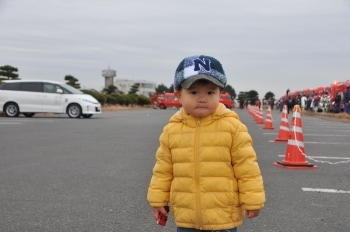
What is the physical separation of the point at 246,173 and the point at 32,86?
19.0 meters

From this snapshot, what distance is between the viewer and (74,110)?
20.3m

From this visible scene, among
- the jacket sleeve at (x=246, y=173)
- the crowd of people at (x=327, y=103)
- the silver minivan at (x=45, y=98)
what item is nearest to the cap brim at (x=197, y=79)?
the jacket sleeve at (x=246, y=173)

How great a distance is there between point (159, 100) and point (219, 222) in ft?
171

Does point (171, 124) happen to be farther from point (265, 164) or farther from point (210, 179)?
point (265, 164)

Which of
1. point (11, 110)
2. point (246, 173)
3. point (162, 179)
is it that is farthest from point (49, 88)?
point (246, 173)

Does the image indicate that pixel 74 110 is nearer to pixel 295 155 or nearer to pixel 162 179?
pixel 295 155

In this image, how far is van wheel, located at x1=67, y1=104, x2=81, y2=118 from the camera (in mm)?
20250

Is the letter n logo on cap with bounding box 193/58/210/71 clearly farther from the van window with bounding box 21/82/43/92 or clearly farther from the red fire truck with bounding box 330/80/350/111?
the red fire truck with bounding box 330/80/350/111

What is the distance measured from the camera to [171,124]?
2646 millimetres

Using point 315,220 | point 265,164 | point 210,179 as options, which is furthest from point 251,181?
point 265,164

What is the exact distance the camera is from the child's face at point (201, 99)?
8.26ft

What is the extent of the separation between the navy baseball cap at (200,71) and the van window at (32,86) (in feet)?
60.8

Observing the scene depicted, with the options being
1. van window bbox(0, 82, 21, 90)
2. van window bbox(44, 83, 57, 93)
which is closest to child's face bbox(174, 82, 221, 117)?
van window bbox(44, 83, 57, 93)

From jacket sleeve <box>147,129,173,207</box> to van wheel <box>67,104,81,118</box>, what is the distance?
18094 mm
